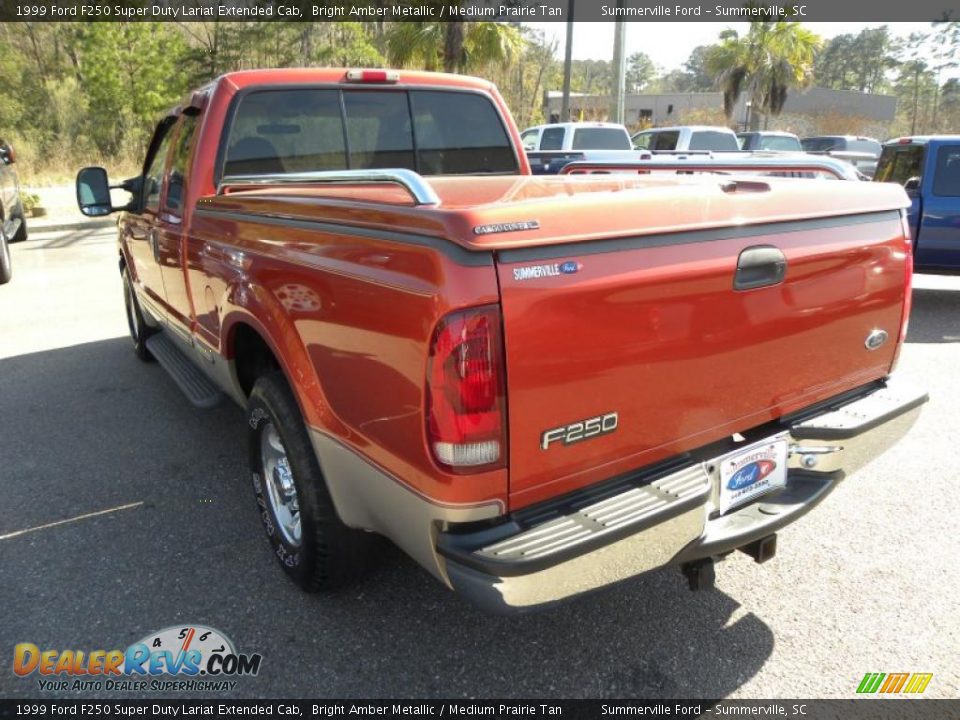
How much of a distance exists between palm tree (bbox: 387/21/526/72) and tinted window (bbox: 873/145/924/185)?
1214 cm

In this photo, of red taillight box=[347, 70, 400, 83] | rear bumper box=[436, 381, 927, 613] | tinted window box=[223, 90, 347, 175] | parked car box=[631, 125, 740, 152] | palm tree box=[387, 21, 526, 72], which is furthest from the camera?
palm tree box=[387, 21, 526, 72]

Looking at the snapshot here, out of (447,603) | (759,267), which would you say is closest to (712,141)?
(759,267)

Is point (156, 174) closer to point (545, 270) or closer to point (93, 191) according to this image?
point (93, 191)

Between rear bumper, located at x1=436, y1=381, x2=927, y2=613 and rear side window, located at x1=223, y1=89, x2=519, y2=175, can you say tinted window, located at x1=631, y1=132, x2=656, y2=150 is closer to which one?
rear side window, located at x1=223, y1=89, x2=519, y2=175

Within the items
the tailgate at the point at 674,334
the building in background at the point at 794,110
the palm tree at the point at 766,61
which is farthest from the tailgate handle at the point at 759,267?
the building in background at the point at 794,110

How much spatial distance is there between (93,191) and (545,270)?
4009mm

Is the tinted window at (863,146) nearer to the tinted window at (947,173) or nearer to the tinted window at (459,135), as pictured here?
the tinted window at (947,173)

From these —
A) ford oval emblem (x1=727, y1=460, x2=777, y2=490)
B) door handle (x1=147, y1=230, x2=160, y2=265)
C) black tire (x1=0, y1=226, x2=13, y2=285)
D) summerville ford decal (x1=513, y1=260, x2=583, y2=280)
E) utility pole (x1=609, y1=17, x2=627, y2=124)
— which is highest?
utility pole (x1=609, y1=17, x2=627, y2=124)

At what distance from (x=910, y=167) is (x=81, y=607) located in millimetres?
8809

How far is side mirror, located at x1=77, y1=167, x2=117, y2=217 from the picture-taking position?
453cm

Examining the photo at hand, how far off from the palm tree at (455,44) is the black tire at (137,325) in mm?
14015

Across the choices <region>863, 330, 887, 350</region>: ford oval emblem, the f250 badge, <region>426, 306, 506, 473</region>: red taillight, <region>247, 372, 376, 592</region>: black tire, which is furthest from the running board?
<region>863, 330, 887, 350</region>: ford oval emblem

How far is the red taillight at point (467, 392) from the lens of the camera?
1.68 m

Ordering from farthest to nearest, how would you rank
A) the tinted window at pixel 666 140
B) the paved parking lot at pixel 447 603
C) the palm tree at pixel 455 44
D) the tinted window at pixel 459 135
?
the palm tree at pixel 455 44
the tinted window at pixel 666 140
the tinted window at pixel 459 135
the paved parking lot at pixel 447 603
